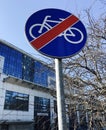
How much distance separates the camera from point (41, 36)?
204 centimetres

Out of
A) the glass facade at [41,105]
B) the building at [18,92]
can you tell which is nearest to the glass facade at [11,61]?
the building at [18,92]

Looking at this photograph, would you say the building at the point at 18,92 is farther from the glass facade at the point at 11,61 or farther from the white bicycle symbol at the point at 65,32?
the white bicycle symbol at the point at 65,32

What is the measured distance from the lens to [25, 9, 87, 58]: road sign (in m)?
2.00

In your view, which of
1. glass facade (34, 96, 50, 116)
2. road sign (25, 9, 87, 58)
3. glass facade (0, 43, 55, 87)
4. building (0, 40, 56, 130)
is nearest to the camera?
road sign (25, 9, 87, 58)

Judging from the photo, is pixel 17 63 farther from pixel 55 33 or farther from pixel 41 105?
pixel 55 33

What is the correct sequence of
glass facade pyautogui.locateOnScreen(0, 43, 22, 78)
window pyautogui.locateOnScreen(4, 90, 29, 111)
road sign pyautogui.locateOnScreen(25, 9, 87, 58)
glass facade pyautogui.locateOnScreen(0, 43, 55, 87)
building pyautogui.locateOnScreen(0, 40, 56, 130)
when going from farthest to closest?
glass facade pyautogui.locateOnScreen(0, 43, 55, 87)
glass facade pyautogui.locateOnScreen(0, 43, 22, 78)
window pyautogui.locateOnScreen(4, 90, 29, 111)
building pyautogui.locateOnScreen(0, 40, 56, 130)
road sign pyautogui.locateOnScreen(25, 9, 87, 58)

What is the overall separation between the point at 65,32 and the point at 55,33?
0.35 feet

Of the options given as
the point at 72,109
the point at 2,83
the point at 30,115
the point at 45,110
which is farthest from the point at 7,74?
the point at 72,109

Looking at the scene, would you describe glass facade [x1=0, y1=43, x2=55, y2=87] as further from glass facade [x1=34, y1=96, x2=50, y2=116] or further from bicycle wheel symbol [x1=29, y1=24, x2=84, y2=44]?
bicycle wheel symbol [x1=29, y1=24, x2=84, y2=44]

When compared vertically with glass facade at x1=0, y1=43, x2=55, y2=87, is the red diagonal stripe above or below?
below

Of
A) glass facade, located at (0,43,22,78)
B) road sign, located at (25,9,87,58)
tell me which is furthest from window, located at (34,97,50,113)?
road sign, located at (25,9,87,58)

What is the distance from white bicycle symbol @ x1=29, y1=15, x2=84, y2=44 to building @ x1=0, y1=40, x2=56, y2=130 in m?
18.5

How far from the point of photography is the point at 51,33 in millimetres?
2057

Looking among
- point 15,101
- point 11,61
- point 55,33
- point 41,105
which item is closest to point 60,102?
point 55,33
